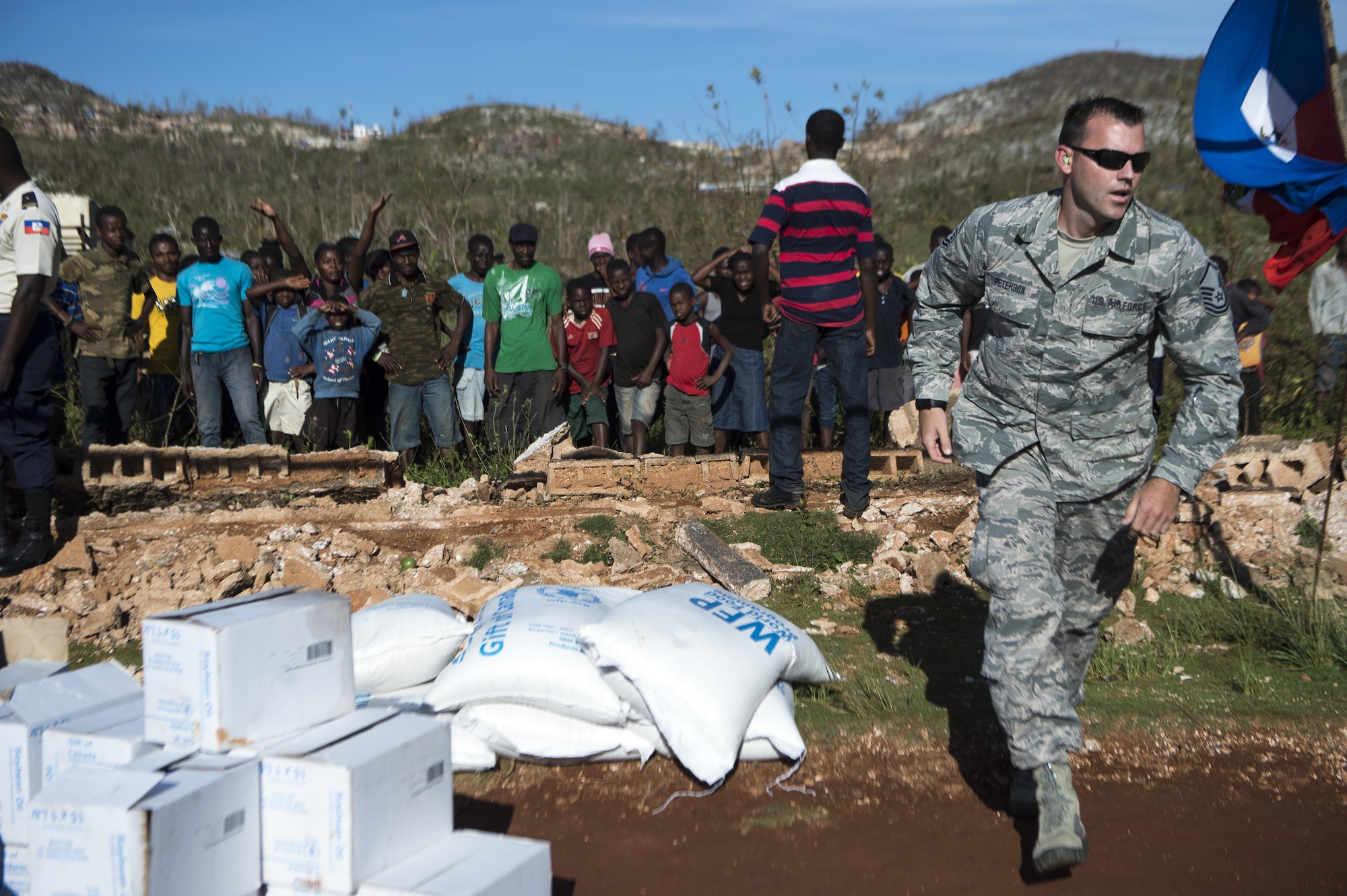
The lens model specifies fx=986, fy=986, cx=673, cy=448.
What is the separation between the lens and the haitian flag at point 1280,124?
4742mm

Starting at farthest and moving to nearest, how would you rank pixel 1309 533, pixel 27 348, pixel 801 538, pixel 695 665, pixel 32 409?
1. pixel 1309 533
2. pixel 801 538
3. pixel 32 409
4. pixel 27 348
5. pixel 695 665

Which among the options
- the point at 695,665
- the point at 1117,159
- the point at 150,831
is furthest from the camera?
the point at 695,665

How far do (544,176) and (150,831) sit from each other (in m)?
28.1

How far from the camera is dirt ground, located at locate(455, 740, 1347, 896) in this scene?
2.70 m

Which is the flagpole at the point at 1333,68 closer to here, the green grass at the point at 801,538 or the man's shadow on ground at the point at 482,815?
the green grass at the point at 801,538

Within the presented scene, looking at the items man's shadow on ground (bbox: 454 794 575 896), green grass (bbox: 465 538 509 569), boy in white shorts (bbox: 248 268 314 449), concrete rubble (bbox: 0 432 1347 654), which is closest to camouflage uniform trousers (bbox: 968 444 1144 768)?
man's shadow on ground (bbox: 454 794 575 896)

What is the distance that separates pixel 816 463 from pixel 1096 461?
404 cm

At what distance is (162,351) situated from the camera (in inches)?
286

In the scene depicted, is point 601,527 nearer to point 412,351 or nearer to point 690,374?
point 690,374

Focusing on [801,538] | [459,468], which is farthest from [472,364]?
[801,538]

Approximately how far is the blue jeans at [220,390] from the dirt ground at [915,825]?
460cm

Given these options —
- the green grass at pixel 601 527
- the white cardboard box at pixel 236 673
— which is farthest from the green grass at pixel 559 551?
the white cardboard box at pixel 236 673

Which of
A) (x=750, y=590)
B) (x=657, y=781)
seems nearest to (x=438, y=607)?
(x=657, y=781)

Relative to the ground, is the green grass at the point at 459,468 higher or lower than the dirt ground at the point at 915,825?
higher
